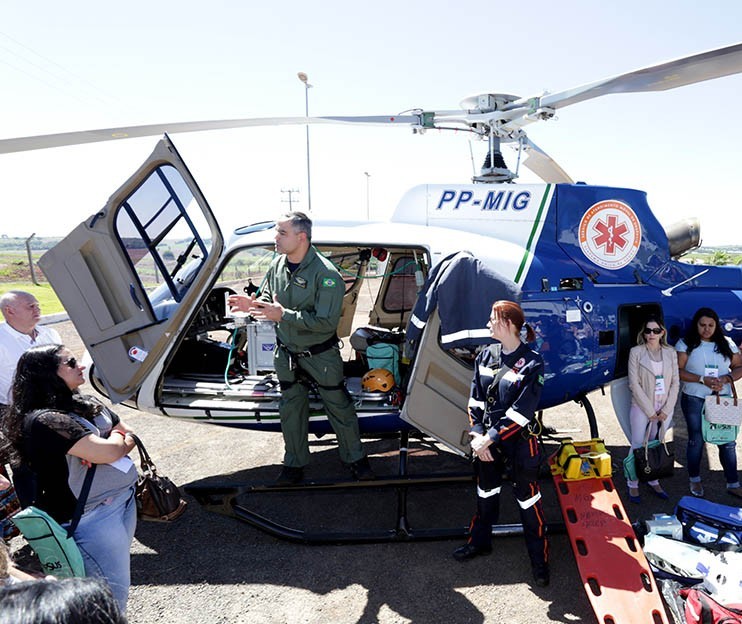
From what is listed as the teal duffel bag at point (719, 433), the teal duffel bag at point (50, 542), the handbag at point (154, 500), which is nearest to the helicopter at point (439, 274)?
the teal duffel bag at point (719, 433)

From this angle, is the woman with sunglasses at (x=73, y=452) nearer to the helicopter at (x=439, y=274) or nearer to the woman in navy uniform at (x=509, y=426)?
the helicopter at (x=439, y=274)

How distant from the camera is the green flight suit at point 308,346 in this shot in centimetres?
365

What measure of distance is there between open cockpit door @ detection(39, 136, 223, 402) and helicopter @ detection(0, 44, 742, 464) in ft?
0.03

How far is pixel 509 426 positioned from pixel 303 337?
5.12ft

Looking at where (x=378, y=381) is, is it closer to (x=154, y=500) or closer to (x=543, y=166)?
(x=154, y=500)

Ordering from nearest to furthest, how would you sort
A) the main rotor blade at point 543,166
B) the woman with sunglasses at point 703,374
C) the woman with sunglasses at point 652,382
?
the woman with sunglasses at point 652,382 → the woman with sunglasses at point 703,374 → the main rotor blade at point 543,166

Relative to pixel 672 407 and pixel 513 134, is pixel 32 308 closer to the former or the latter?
pixel 513 134

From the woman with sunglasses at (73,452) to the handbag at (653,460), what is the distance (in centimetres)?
371

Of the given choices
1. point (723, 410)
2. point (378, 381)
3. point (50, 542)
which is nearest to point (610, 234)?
point (723, 410)

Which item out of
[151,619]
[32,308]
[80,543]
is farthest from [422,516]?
[32,308]

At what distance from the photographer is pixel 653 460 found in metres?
4.12

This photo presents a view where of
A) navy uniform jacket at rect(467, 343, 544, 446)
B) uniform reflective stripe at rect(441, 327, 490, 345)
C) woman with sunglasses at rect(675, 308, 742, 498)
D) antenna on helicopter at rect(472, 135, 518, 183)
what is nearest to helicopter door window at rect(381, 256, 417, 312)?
antenna on helicopter at rect(472, 135, 518, 183)

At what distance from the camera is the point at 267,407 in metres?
4.11

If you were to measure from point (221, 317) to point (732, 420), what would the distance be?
15.5 feet
